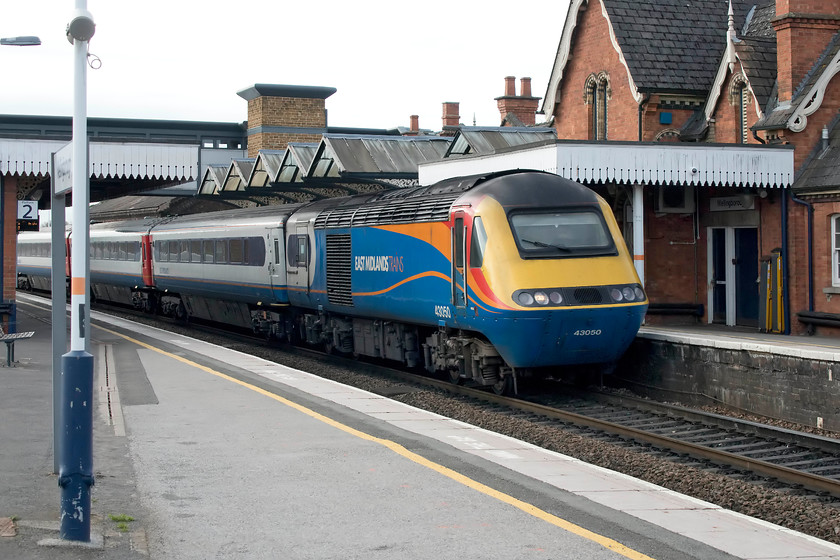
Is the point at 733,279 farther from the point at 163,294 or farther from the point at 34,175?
the point at 163,294

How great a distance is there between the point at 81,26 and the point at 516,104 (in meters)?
39.2

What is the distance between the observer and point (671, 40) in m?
25.2

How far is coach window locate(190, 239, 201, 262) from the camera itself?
2766 cm

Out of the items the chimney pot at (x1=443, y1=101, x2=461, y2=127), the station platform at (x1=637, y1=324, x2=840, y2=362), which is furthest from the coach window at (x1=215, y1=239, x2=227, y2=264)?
the chimney pot at (x1=443, y1=101, x2=461, y2=127)

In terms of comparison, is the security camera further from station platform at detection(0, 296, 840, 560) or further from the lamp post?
station platform at detection(0, 296, 840, 560)

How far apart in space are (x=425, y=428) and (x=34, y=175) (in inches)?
582

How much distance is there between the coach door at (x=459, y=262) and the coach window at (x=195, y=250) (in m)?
14.8

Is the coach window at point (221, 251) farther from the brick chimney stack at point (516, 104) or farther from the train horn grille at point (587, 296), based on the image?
the brick chimney stack at point (516, 104)

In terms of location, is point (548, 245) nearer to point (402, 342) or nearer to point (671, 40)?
point (402, 342)

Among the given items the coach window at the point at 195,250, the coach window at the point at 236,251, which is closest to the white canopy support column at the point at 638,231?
the coach window at the point at 236,251

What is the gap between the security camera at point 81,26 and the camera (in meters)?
6.65

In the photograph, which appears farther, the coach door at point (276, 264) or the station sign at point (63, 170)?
the coach door at point (276, 264)

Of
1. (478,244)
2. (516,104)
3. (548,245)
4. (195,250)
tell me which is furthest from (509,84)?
(478,244)

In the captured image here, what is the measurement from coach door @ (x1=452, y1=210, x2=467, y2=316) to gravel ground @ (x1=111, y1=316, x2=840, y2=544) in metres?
1.40
